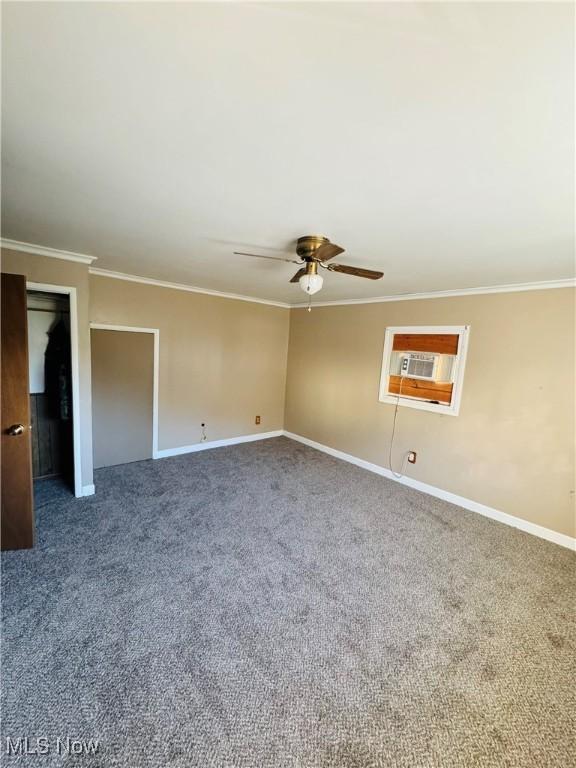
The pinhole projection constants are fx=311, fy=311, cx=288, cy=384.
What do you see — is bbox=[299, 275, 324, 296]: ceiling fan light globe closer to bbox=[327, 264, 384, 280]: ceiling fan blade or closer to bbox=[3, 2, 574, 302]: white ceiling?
bbox=[327, 264, 384, 280]: ceiling fan blade

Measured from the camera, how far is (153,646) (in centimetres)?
169

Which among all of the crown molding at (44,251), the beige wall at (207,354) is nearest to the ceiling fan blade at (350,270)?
the crown molding at (44,251)

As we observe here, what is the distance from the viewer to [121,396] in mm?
3932

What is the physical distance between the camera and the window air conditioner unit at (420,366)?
12.0 ft

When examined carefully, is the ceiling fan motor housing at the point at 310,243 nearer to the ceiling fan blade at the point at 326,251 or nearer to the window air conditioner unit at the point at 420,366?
the ceiling fan blade at the point at 326,251

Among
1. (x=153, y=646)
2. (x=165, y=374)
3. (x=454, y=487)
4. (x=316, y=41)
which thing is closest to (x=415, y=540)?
(x=454, y=487)

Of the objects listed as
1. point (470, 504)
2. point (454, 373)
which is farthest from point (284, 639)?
point (454, 373)

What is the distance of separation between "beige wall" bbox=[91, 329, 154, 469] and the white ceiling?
1.81m

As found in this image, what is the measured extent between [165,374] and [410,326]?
328 centimetres

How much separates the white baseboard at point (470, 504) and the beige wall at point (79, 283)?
3.25 metres

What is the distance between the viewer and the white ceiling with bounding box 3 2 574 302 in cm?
78

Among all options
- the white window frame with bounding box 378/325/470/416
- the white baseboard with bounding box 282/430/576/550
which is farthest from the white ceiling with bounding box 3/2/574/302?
the white baseboard with bounding box 282/430/576/550

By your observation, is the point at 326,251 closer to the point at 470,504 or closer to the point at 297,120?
the point at 297,120

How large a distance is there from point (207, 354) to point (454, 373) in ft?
10.8
